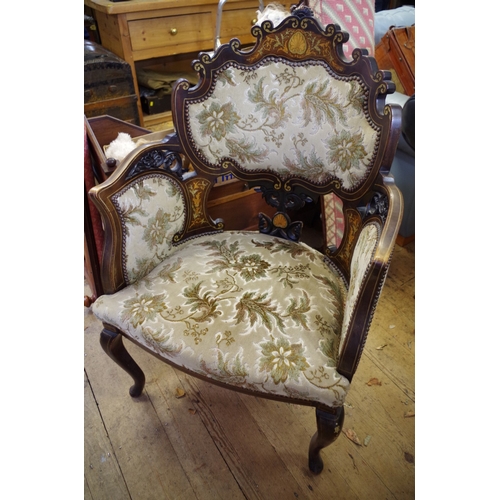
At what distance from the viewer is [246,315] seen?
1007 mm

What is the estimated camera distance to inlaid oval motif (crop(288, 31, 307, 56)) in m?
1.02

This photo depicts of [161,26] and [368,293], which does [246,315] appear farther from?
[161,26]

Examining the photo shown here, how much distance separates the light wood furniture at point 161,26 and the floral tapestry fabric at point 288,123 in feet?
3.82

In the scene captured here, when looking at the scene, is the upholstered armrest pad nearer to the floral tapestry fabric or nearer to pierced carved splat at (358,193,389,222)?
the floral tapestry fabric

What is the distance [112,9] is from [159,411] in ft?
5.74

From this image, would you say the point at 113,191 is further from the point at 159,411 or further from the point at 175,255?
the point at 159,411

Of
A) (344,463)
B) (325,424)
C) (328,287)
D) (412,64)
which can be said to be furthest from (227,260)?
(412,64)

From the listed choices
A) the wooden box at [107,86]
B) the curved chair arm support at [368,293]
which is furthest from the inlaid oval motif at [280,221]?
the wooden box at [107,86]

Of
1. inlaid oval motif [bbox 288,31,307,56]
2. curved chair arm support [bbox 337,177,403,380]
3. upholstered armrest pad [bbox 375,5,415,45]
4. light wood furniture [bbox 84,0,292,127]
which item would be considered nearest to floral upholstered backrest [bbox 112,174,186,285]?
inlaid oval motif [bbox 288,31,307,56]

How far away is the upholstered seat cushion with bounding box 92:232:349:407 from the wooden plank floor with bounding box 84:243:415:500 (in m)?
0.39

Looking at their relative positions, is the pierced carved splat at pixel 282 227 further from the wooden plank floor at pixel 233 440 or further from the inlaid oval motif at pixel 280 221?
the wooden plank floor at pixel 233 440

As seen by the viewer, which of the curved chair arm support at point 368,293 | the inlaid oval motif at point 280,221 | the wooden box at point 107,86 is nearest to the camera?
the curved chair arm support at point 368,293

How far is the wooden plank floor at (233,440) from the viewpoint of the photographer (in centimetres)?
116

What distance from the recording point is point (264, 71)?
1.08 m
